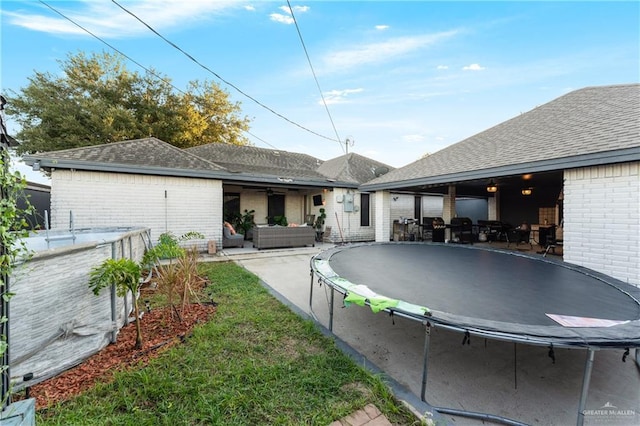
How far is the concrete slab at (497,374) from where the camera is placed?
1.92 metres

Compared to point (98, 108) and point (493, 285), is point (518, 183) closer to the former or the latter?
point (493, 285)

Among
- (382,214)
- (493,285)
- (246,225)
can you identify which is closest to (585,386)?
(493,285)

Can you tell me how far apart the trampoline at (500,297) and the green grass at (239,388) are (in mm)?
530

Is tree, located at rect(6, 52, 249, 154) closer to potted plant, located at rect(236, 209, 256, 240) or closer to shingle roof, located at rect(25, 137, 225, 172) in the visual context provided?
shingle roof, located at rect(25, 137, 225, 172)

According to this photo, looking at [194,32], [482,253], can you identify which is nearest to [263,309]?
[482,253]

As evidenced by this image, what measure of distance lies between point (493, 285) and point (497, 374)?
1.04 meters

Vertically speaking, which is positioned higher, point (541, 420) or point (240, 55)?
point (240, 55)

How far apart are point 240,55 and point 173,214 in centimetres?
577

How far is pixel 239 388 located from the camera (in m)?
2.05

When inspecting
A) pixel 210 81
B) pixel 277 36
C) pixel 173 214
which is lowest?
pixel 173 214

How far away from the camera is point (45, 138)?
14.1 metres

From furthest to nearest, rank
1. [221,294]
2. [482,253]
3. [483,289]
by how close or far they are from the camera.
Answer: [482,253] → [221,294] → [483,289]

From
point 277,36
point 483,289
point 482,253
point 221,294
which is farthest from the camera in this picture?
point 277,36

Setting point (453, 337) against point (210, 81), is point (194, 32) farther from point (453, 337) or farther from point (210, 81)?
point (210, 81)
